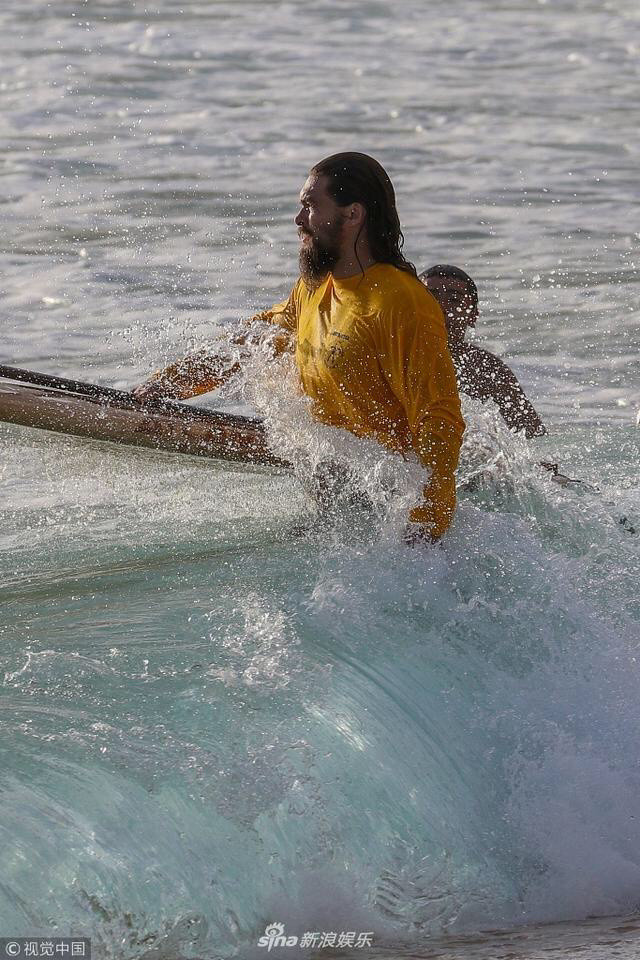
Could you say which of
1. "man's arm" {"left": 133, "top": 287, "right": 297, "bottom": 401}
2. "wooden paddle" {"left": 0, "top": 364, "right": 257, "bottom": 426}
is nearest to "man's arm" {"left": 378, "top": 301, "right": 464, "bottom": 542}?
"man's arm" {"left": 133, "top": 287, "right": 297, "bottom": 401}

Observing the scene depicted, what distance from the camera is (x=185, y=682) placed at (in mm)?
4238

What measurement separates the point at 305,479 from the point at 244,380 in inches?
15.1

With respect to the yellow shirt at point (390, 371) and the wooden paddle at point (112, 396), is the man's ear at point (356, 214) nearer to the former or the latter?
the yellow shirt at point (390, 371)

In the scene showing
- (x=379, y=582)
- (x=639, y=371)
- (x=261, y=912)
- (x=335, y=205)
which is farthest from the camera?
(x=639, y=371)

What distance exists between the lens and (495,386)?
19.3 feet

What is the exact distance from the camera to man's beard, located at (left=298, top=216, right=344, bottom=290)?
4.18 m

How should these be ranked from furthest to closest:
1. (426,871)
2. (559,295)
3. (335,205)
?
(559,295) → (335,205) → (426,871)

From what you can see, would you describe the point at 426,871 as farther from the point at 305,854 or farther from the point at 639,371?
the point at 639,371

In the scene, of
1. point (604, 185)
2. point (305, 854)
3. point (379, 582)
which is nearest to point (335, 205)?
point (379, 582)

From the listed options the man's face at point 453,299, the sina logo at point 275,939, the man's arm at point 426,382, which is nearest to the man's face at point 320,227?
the man's arm at point 426,382

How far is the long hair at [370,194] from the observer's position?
13.5 ft

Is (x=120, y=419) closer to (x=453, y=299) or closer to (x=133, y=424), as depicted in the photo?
(x=133, y=424)

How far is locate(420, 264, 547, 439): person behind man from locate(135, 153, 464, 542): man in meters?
1.54

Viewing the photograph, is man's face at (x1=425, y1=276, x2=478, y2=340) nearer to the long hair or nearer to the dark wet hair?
the dark wet hair
